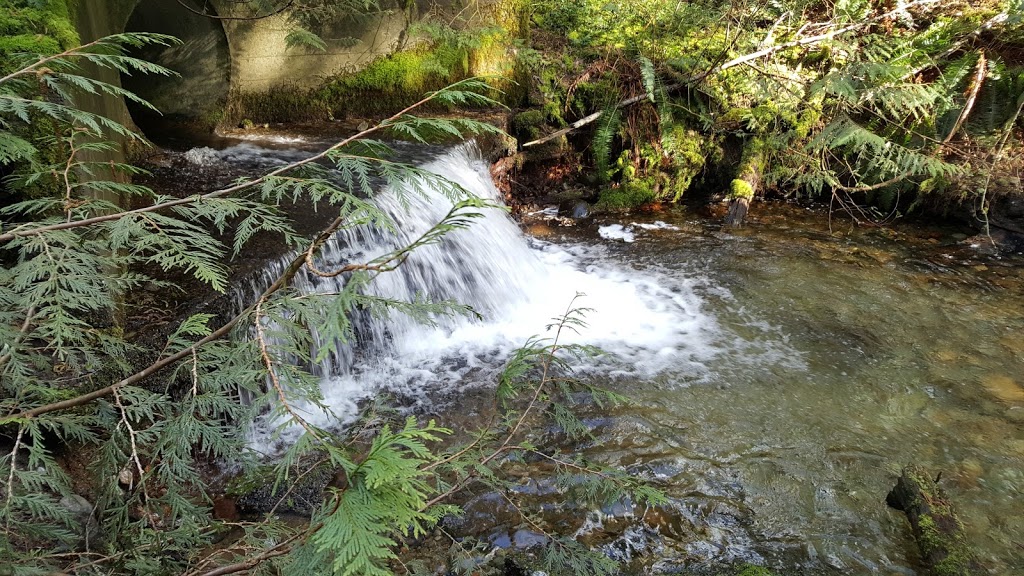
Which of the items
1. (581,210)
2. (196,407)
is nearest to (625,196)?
(581,210)

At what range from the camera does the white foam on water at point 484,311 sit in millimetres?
4988

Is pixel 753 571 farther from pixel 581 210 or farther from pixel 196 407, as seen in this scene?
pixel 581 210

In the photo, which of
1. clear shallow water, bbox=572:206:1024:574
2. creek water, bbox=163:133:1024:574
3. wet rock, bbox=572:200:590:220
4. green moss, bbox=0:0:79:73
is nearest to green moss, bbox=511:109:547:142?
wet rock, bbox=572:200:590:220

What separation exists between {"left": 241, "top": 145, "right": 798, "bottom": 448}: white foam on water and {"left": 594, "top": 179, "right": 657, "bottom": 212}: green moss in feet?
4.67

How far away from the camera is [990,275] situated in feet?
23.1

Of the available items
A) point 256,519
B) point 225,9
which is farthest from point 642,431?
point 225,9

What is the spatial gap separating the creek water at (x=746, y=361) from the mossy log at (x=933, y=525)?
0.39 ft

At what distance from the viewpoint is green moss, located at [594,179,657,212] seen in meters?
8.84

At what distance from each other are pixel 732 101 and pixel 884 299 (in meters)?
4.07

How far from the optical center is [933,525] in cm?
328

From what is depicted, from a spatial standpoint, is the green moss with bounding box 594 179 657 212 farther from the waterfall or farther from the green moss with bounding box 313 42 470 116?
the green moss with bounding box 313 42 470 116

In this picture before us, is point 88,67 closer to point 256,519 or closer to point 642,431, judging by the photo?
point 256,519

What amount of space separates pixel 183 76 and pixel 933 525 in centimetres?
1003

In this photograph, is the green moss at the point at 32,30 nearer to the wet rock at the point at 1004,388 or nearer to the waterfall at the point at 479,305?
the waterfall at the point at 479,305
